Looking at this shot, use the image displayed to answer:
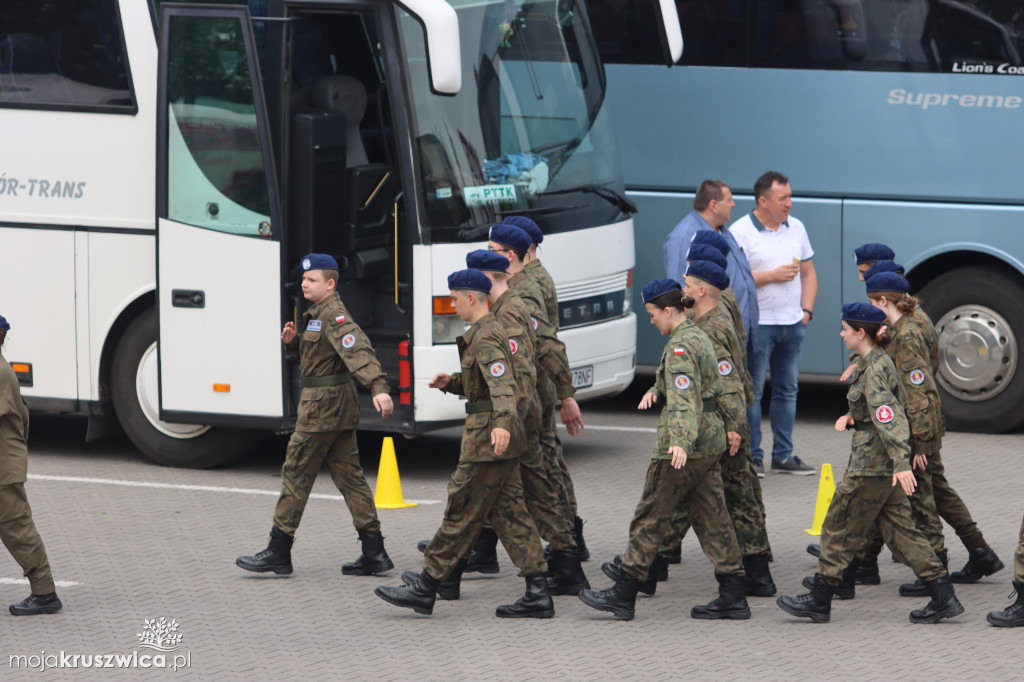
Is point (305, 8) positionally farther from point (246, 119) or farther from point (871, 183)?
point (871, 183)

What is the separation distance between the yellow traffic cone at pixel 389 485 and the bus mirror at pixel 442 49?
2220 mm

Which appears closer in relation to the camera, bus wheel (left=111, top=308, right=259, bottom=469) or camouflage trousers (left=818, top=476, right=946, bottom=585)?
camouflage trousers (left=818, top=476, right=946, bottom=585)

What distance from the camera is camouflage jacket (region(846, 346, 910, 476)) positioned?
6.86 m

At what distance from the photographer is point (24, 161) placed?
10.7m

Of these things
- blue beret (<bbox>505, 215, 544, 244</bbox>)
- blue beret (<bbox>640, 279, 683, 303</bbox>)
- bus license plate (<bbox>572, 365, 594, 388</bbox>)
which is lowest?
bus license plate (<bbox>572, 365, 594, 388</bbox>)

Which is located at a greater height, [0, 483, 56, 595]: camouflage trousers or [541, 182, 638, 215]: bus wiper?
[541, 182, 638, 215]: bus wiper

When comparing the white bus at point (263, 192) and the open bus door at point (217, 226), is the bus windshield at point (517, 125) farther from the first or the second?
the open bus door at point (217, 226)

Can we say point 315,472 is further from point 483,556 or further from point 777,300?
point 777,300

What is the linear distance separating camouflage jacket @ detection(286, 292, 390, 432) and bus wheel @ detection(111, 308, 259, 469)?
8.94 ft

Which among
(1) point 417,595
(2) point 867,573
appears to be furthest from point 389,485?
(2) point 867,573

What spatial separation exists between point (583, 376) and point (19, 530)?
448 cm

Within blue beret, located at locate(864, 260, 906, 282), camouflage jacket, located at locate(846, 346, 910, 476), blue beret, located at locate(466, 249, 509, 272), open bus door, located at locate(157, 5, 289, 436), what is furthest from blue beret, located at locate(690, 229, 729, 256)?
open bus door, located at locate(157, 5, 289, 436)

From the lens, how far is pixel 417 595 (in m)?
7.28

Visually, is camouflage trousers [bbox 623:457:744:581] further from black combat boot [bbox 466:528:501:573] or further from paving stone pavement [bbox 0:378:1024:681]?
black combat boot [bbox 466:528:501:573]
